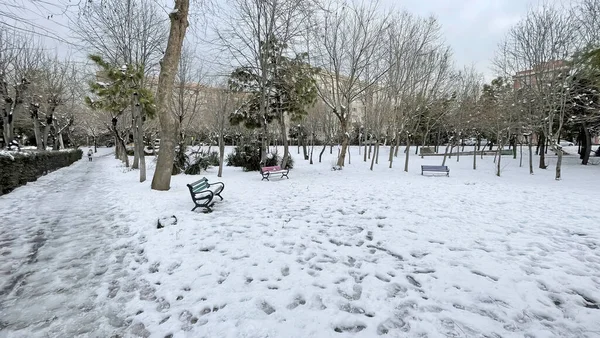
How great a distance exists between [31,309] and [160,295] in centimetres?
127

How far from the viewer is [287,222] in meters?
5.88

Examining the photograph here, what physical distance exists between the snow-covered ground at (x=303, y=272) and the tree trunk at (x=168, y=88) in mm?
2638

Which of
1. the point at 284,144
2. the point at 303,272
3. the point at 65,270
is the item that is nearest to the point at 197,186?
the point at 65,270

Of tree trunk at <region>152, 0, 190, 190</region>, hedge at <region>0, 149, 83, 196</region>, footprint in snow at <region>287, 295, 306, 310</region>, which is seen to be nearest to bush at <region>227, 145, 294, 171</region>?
tree trunk at <region>152, 0, 190, 190</region>

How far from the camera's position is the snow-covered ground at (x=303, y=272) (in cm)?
262

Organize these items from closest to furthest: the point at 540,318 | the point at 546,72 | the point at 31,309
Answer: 1. the point at 540,318
2. the point at 31,309
3. the point at 546,72

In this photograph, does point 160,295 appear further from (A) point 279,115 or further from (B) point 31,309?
(A) point 279,115

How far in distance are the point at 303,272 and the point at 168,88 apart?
792 centimetres

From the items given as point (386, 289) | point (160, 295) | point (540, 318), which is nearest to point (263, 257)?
point (160, 295)

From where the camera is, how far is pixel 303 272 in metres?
3.64

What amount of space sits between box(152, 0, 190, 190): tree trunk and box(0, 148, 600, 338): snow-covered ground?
2638 millimetres

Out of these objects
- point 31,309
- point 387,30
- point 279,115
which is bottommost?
point 31,309

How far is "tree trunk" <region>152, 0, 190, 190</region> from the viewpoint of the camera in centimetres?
859

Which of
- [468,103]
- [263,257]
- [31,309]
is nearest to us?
[31,309]
